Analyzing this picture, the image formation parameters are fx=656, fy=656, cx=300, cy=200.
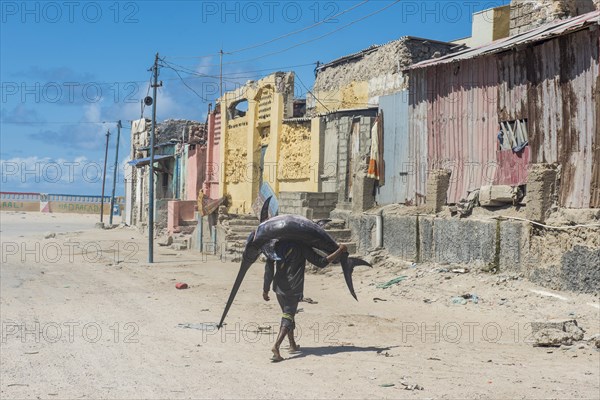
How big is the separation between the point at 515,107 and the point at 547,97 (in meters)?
0.82

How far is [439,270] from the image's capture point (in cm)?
1312

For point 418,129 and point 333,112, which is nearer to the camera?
point 418,129

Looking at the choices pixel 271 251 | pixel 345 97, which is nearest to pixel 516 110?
pixel 271 251

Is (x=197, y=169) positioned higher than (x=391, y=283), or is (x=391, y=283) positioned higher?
(x=197, y=169)

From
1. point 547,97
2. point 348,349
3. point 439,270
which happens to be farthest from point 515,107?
point 348,349

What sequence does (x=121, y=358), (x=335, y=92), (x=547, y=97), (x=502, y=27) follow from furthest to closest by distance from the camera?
(x=335, y=92) → (x=502, y=27) → (x=547, y=97) → (x=121, y=358)

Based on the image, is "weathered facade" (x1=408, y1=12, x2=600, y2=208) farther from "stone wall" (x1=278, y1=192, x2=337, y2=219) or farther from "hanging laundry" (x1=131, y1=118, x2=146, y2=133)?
"hanging laundry" (x1=131, y1=118, x2=146, y2=133)

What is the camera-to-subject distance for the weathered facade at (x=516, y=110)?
11.4 metres

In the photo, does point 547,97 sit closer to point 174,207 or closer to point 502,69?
point 502,69

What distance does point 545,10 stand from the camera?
703 inches

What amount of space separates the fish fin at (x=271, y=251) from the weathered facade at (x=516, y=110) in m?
6.27

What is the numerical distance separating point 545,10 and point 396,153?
236 inches

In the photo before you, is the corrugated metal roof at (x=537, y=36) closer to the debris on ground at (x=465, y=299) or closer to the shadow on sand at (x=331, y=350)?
the debris on ground at (x=465, y=299)

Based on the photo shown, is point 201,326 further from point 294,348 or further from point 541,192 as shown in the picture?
point 541,192
